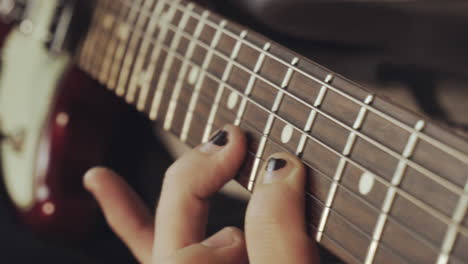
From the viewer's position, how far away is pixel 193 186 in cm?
44

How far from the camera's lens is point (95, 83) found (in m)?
0.83

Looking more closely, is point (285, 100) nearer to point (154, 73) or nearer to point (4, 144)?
point (154, 73)

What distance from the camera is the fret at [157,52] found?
58cm

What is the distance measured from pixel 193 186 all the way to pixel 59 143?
426 millimetres

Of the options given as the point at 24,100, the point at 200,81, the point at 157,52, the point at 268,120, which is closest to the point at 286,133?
the point at 268,120

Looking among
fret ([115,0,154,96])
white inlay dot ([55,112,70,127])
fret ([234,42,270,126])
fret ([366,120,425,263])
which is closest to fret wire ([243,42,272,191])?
fret ([234,42,270,126])

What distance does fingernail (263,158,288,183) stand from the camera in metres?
0.37

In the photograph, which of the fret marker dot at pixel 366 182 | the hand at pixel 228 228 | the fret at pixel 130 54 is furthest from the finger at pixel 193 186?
the fret at pixel 130 54

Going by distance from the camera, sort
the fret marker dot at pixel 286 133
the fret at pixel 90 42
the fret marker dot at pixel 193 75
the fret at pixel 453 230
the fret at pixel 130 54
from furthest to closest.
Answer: the fret at pixel 90 42
the fret at pixel 130 54
the fret marker dot at pixel 193 75
the fret marker dot at pixel 286 133
the fret at pixel 453 230

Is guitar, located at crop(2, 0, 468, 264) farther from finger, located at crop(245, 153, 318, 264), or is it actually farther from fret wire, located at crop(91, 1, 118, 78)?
fret wire, located at crop(91, 1, 118, 78)

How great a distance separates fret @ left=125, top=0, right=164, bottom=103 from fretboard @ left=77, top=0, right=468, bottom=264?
35 mm

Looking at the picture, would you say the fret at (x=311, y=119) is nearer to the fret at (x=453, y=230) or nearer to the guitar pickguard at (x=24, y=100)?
the fret at (x=453, y=230)

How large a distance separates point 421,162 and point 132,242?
364mm

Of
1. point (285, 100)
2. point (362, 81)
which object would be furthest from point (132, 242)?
point (362, 81)
